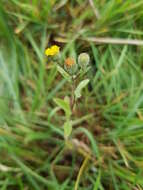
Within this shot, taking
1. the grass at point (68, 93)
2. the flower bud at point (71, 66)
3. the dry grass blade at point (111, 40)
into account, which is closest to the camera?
the flower bud at point (71, 66)

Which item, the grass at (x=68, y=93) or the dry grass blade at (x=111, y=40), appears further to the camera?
the dry grass blade at (x=111, y=40)

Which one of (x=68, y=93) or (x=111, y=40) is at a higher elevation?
(x=111, y=40)

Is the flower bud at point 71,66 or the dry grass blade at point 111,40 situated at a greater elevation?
the dry grass blade at point 111,40

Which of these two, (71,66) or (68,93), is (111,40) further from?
(71,66)

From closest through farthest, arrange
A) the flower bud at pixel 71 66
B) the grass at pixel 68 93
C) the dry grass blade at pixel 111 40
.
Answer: the flower bud at pixel 71 66 → the grass at pixel 68 93 → the dry grass blade at pixel 111 40

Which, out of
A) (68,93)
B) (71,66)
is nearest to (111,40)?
(68,93)

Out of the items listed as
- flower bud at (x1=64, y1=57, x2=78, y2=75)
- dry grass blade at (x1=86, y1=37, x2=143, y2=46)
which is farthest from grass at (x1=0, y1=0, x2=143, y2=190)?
flower bud at (x1=64, y1=57, x2=78, y2=75)

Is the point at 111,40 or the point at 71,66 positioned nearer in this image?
the point at 71,66

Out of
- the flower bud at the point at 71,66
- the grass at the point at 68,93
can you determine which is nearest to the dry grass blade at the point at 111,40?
the grass at the point at 68,93

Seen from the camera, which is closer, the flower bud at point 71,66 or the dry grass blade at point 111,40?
the flower bud at point 71,66

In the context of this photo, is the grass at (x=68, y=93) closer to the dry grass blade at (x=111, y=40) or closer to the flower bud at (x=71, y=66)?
the dry grass blade at (x=111, y=40)
